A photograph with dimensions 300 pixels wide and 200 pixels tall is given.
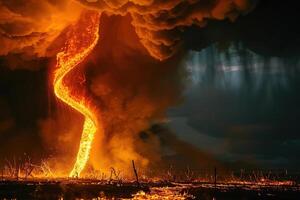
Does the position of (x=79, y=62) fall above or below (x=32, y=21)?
below

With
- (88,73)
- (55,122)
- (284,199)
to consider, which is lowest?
(284,199)

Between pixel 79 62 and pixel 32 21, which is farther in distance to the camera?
pixel 79 62

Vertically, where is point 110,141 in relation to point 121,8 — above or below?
below

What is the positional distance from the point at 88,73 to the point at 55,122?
1003cm

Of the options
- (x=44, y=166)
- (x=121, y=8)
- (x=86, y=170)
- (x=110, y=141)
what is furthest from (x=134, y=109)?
(x=121, y=8)

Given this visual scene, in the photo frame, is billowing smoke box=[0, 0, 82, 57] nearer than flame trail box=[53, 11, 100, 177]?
Yes

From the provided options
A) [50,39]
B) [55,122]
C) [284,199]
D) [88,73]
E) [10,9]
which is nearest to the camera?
[284,199]

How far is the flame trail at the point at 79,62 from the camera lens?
55.1 metres

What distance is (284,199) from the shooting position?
145 feet

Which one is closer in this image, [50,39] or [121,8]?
[121,8]

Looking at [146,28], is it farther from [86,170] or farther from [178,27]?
[86,170]

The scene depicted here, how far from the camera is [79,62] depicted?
60719mm

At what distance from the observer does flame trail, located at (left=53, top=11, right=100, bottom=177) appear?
55.1 meters

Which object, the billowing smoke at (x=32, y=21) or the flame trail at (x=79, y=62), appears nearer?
the billowing smoke at (x=32, y=21)
